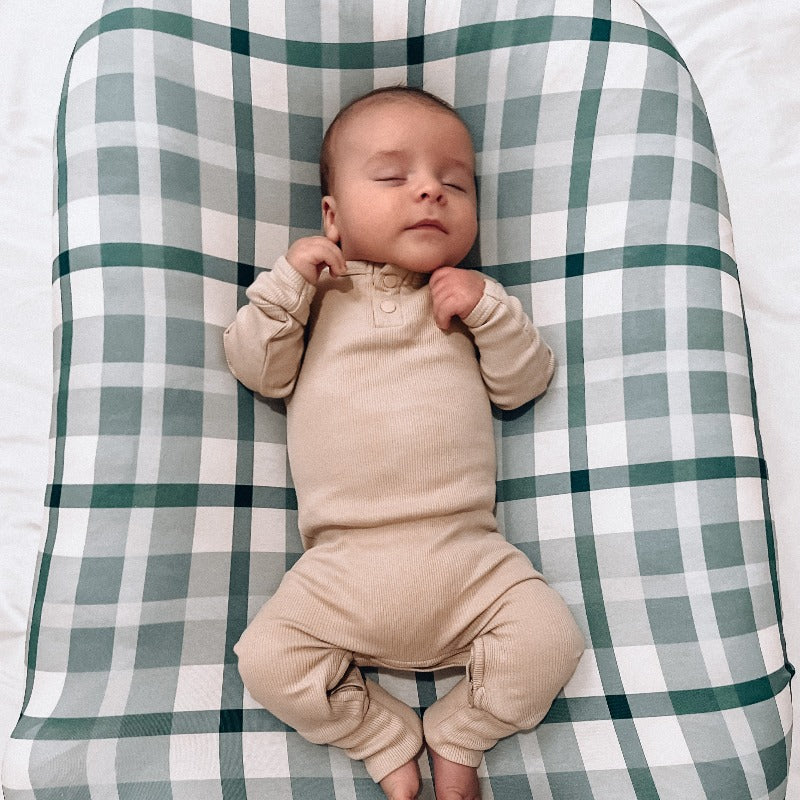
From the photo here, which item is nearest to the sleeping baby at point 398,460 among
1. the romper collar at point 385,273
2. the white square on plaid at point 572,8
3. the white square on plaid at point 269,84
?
the romper collar at point 385,273

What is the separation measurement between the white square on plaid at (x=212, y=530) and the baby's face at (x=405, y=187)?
1.40 feet

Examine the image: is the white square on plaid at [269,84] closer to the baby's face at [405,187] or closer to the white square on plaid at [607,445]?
the baby's face at [405,187]

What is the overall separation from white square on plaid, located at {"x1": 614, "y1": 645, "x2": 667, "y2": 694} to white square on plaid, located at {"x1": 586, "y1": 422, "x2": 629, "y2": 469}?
9.8 inches

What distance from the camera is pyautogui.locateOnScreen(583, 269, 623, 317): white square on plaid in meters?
1.18

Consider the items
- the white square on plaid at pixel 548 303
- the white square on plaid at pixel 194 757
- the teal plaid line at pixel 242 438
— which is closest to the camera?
the white square on plaid at pixel 194 757

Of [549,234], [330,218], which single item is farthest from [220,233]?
[549,234]

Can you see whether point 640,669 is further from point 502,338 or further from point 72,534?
point 72,534

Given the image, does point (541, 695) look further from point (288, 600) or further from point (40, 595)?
point (40, 595)

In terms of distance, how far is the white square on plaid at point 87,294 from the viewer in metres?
1.13

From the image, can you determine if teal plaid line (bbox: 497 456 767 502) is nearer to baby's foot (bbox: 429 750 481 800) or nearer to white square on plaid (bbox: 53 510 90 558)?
baby's foot (bbox: 429 750 481 800)

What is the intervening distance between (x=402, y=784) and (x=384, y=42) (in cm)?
107

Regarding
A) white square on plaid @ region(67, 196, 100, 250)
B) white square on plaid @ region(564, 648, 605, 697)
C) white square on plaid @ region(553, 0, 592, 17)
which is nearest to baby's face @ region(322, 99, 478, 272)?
white square on plaid @ region(553, 0, 592, 17)

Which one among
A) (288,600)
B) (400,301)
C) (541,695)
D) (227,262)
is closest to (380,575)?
(288,600)

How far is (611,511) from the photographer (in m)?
1.14
